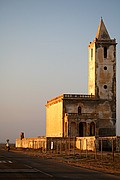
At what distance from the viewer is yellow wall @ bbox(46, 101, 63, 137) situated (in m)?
71.6

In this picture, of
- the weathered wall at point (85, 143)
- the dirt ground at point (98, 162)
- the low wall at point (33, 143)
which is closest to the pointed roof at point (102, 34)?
the weathered wall at point (85, 143)

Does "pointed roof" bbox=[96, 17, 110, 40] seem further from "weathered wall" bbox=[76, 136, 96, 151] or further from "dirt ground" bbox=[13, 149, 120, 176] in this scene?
"dirt ground" bbox=[13, 149, 120, 176]

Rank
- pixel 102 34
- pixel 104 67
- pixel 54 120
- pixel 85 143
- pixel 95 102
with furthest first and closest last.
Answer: pixel 54 120, pixel 102 34, pixel 104 67, pixel 95 102, pixel 85 143

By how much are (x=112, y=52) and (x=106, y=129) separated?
13.1 metres

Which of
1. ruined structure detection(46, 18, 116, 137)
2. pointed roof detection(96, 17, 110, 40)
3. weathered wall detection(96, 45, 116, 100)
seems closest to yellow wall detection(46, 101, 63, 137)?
ruined structure detection(46, 18, 116, 137)

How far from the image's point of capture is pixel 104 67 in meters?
73.0

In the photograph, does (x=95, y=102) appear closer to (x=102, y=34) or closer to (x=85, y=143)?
(x=102, y=34)

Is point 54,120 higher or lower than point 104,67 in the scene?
lower

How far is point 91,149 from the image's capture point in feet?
185

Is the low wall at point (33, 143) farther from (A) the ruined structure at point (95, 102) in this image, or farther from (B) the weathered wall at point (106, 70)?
(B) the weathered wall at point (106, 70)

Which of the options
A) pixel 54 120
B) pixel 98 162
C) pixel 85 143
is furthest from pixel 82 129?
pixel 98 162

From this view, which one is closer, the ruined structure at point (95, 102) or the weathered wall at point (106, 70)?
the ruined structure at point (95, 102)

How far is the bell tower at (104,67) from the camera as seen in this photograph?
7256 cm

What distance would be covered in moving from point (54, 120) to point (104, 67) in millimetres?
13196
